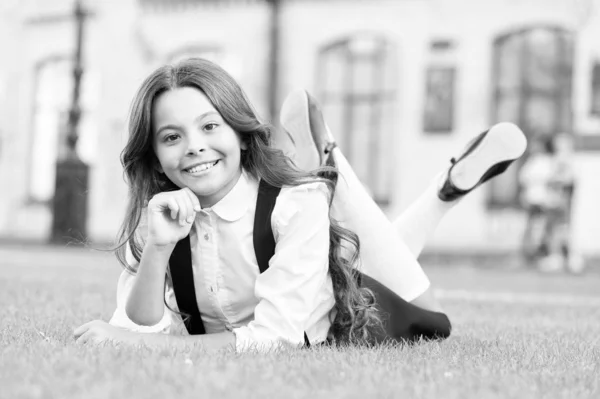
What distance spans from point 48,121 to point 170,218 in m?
15.2

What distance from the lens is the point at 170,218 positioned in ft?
8.65

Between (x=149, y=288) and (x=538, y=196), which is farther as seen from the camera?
(x=538, y=196)

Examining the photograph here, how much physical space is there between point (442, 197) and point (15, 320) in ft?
5.54

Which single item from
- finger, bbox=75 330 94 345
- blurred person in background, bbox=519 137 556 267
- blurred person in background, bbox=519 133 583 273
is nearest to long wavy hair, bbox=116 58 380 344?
finger, bbox=75 330 94 345

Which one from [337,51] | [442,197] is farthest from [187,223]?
[337,51]

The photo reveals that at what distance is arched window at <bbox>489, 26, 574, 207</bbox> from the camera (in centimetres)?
1377

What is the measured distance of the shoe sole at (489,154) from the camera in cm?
367

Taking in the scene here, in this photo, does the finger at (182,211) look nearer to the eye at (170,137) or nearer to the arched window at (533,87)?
the eye at (170,137)

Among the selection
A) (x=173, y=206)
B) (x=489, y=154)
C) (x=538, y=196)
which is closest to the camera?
(x=173, y=206)

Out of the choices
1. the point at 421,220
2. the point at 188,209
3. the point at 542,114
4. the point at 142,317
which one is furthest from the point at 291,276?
the point at 542,114

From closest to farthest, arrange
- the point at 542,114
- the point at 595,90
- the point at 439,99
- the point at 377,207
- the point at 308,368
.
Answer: the point at 308,368, the point at 377,207, the point at 595,90, the point at 542,114, the point at 439,99

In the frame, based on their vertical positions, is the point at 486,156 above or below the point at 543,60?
below

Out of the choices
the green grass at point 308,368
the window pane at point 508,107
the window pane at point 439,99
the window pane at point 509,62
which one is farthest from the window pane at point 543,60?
the green grass at point 308,368

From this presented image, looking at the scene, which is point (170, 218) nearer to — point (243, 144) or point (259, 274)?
point (259, 274)
